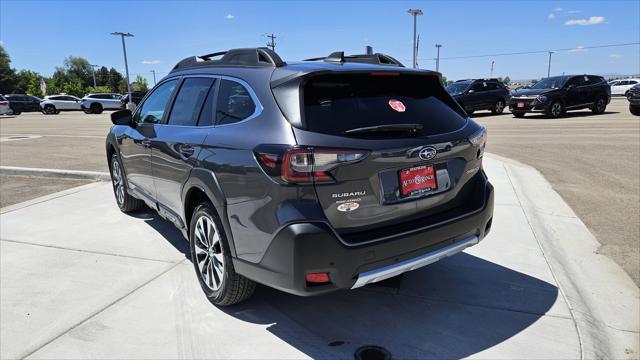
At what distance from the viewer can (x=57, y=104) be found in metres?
37.8

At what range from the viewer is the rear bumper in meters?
2.36

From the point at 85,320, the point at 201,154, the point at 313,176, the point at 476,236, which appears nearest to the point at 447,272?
the point at 476,236

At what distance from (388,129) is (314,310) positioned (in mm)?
1434

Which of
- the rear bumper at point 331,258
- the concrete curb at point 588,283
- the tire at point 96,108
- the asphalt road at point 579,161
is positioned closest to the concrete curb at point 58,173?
the asphalt road at point 579,161

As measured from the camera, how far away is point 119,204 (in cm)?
575

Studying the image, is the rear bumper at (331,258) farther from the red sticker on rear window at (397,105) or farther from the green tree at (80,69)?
the green tree at (80,69)

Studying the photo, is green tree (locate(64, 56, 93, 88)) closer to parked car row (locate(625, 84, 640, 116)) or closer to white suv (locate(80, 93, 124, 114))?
white suv (locate(80, 93, 124, 114))

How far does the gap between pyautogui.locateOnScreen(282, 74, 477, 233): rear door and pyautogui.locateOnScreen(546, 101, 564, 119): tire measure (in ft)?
59.1

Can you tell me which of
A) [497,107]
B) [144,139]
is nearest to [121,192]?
[144,139]

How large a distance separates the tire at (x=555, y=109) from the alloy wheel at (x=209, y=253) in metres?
18.8

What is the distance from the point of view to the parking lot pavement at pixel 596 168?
4.74 m

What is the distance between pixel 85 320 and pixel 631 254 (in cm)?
478

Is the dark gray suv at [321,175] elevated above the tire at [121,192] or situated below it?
above

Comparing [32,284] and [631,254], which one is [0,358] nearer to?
[32,284]
